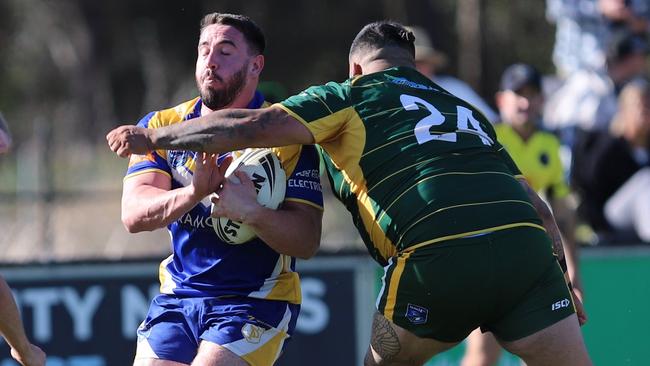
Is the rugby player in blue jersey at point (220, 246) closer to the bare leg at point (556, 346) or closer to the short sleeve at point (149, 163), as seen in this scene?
the short sleeve at point (149, 163)

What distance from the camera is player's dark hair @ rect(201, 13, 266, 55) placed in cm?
552

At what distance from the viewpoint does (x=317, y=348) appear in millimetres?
9016

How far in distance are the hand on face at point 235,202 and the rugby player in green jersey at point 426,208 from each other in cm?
23

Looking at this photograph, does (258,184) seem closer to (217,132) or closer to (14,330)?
(217,132)

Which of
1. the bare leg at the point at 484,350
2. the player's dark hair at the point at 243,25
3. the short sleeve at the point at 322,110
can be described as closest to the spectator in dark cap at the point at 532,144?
the bare leg at the point at 484,350

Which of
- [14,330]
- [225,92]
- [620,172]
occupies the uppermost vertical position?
[225,92]

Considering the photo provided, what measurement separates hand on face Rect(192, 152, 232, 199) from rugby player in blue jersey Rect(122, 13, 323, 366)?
64 mm

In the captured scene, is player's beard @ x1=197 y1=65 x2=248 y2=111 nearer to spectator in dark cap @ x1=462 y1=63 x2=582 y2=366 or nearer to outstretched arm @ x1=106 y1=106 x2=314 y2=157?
outstretched arm @ x1=106 y1=106 x2=314 y2=157

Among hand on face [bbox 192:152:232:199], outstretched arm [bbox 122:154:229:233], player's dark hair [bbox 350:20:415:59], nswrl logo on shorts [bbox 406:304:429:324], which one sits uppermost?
player's dark hair [bbox 350:20:415:59]

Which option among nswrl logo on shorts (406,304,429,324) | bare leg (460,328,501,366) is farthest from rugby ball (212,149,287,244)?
bare leg (460,328,501,366)

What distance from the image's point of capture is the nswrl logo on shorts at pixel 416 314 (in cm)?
523

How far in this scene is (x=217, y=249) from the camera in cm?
548

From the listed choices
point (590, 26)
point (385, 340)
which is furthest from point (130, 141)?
point (590, 26)

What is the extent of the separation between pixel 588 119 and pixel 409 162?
257 inches
